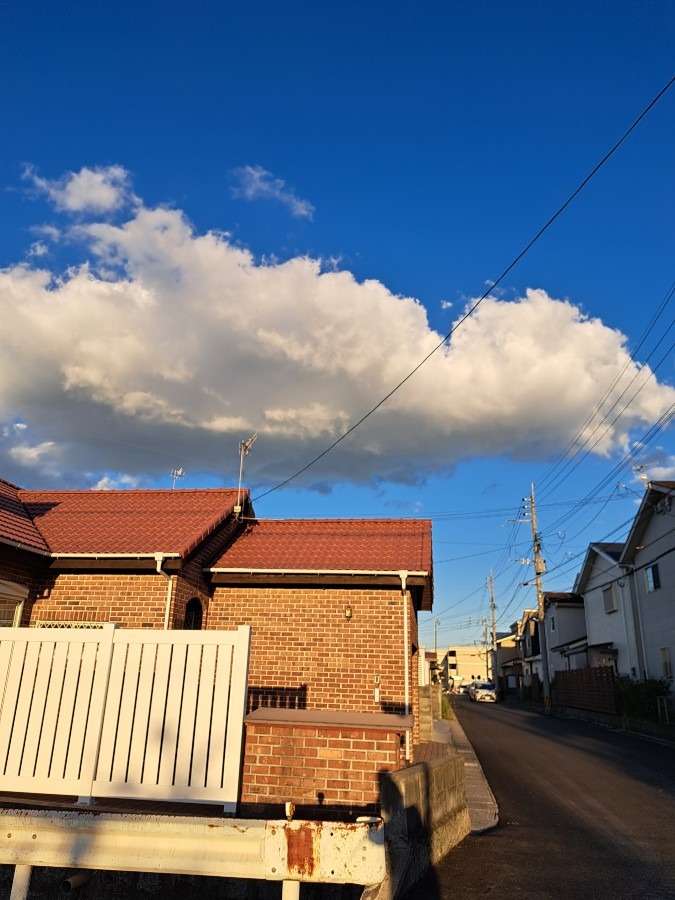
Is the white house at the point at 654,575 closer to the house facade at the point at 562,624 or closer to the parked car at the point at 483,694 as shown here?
the house facade at the point at 562,624

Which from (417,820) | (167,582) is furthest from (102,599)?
(417,820)

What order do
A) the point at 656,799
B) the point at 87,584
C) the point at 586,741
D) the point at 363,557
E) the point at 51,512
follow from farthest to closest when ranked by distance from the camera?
1. the point at 586,741
2. the point at 51,512
3. the point at 363,557
4. the point at 87,584
5. the point at 656,799

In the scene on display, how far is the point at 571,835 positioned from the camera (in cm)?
654

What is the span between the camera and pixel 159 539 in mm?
10242

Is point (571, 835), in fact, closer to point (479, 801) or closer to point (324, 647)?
point (479, 801)

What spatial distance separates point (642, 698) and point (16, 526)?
69.8ft

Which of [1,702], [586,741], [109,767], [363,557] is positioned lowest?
[586,741]

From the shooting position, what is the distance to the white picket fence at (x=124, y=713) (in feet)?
16.2

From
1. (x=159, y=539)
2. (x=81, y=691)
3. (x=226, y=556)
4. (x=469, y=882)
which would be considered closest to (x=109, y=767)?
(x=81, y=691)

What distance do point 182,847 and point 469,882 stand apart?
9.12 feet

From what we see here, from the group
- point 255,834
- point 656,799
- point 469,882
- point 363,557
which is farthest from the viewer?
point 363,557

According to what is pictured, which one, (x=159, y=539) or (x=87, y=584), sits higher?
(x=159, y=539)

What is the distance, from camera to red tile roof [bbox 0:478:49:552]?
9312 millimetres

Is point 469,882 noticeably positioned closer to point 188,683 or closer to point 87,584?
point 188,683
